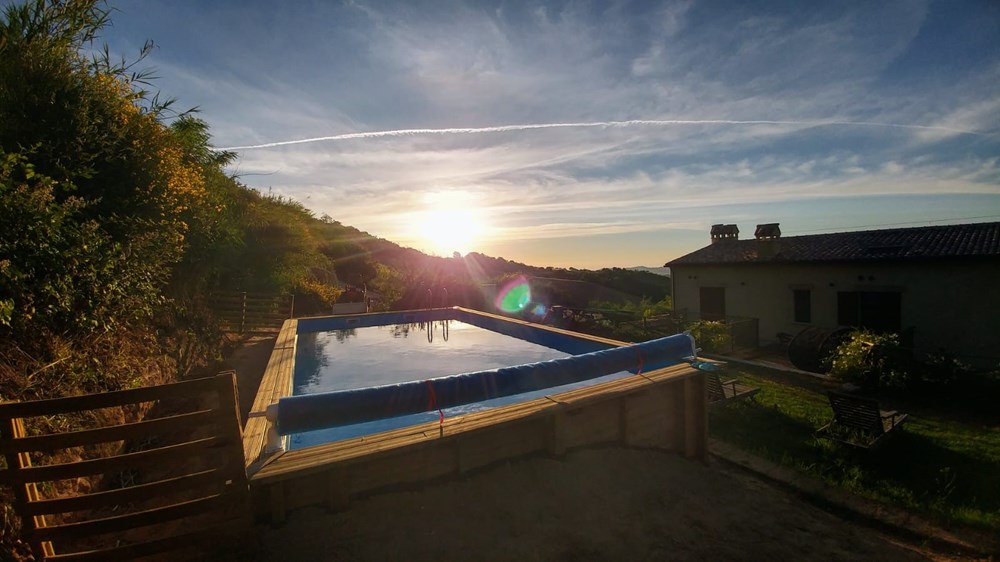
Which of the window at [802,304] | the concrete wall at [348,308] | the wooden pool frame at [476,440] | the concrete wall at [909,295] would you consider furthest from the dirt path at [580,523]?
the concrete wall at [348,308]

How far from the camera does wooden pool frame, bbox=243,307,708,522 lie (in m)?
3.24

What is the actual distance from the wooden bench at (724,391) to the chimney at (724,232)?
43.5 ft

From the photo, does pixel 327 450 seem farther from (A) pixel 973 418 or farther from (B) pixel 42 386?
(A) pixel 973 418

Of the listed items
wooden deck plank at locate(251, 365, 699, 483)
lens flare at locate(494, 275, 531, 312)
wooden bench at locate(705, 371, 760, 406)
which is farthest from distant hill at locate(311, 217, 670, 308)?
wooden deck plank at locate(251, 365, 699, 483)

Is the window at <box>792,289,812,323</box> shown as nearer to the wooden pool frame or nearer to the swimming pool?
the swimming pool

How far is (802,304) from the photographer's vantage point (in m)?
14.4

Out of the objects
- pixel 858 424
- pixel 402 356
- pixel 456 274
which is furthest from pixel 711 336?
pixel 456 274

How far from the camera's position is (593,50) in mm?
8234

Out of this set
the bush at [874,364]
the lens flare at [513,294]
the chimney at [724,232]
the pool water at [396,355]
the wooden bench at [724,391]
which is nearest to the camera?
the wooden bench at [724,391]

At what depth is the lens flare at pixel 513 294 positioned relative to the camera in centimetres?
1879

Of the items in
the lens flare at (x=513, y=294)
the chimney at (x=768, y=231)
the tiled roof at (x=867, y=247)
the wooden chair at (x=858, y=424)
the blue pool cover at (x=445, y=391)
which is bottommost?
the wooden chair at (x=858, y=424)

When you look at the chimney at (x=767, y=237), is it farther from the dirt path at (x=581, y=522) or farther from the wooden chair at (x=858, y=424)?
the dirt path at (x=581, y=522)

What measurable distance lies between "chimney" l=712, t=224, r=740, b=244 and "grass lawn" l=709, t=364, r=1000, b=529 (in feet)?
39.6

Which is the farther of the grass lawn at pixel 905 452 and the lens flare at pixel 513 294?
the lens flare at pixel 513 294
